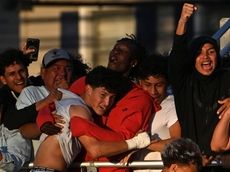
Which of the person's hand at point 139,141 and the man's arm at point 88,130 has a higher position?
the man's arm at point 88,130

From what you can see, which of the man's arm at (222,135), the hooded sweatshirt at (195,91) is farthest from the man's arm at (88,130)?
the man's arm at (222,135)

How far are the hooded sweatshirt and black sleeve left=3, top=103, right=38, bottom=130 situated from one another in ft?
3.37

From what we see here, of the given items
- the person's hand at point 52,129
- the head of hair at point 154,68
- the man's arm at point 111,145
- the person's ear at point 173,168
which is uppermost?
the head of hair at point 154,68

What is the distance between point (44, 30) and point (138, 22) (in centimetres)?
156

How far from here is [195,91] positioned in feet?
22.3

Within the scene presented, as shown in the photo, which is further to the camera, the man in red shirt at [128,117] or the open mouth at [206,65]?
the open mouth at [206,65]

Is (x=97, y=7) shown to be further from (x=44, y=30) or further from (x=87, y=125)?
(x=87, y=125)

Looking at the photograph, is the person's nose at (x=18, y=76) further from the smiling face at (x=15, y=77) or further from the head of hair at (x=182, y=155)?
the head of hair at (x=182, y=155)

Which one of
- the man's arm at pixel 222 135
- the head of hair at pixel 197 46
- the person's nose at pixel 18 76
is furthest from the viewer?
the person's nose at pixel 18 76

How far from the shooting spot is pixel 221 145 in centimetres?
657

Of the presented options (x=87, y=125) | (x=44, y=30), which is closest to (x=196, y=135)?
(x=87, y=125)

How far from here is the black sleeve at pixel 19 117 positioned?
279 inches

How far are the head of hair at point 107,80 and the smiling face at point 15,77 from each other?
0.99m

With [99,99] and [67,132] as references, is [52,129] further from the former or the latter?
[99,99]
